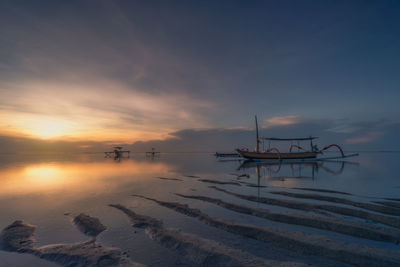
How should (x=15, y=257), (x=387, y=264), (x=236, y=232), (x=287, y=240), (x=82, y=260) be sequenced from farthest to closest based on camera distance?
(x=236, y=232), (x=287, y=240), (x=15, y=257), (x=82, y=260), (x=387, y=264)

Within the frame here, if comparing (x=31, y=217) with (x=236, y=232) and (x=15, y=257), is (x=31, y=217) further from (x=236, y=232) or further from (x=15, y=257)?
(x=236, y=232)

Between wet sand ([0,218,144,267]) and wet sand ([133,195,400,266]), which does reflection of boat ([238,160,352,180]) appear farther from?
wet sand ([0,218,144,267])

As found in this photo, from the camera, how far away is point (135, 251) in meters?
6.02

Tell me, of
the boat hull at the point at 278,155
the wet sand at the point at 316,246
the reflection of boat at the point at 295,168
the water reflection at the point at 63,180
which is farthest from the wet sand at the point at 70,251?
the boat hull at the point at 278,155

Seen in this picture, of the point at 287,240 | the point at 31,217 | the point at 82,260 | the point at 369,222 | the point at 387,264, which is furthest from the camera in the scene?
the point at 31,217

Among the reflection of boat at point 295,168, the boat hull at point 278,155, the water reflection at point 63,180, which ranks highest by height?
the boat hull at point 278,155

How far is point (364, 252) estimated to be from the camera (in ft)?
18.2

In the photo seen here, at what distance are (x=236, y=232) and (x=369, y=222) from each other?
6053 mm

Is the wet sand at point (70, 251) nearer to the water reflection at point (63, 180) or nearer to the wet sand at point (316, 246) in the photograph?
the wet sand at point (316, 246)

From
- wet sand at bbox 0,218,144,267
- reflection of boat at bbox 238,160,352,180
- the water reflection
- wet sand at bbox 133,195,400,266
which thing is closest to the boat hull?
reflection of boat at bbox 238,160,352,180

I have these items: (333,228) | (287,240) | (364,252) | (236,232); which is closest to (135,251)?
(236,232)

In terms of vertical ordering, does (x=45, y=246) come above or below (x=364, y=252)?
below

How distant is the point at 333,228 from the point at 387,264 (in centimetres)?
262

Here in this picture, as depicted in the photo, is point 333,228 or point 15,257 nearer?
point 15,257
